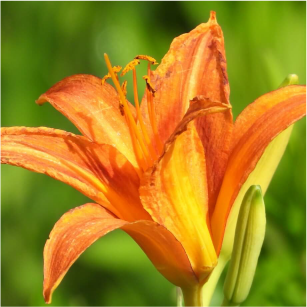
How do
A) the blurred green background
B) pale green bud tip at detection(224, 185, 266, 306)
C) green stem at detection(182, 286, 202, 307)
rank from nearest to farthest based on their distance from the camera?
1. pale green bud tip at detection(224, 185, 266, 306)
2. green stem at detection(182, 286, 202, 307)
3. the blurred green background

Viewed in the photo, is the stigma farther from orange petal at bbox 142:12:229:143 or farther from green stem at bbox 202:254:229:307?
green stem at bbox 202:254:229:307

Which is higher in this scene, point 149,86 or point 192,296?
point 149,86

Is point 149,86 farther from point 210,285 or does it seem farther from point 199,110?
point 210,285

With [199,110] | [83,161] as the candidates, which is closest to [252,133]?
[199,110]

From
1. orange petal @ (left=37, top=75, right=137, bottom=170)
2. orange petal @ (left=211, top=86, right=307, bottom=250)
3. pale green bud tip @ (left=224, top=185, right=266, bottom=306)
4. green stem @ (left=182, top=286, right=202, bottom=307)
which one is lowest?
green stem @ (left=182, top=286, right=202, bottom=307)

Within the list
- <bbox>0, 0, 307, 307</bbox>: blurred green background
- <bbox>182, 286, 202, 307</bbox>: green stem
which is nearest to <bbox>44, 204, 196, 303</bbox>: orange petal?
<bbox>182, 286, 202, 307</bbox>: green stem

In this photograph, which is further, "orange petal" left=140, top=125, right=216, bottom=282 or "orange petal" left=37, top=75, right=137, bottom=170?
"orange petal" left=37, top=75, right=137, bottom=170

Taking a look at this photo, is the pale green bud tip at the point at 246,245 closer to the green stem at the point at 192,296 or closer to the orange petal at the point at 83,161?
the green stem at the point at 192,296
